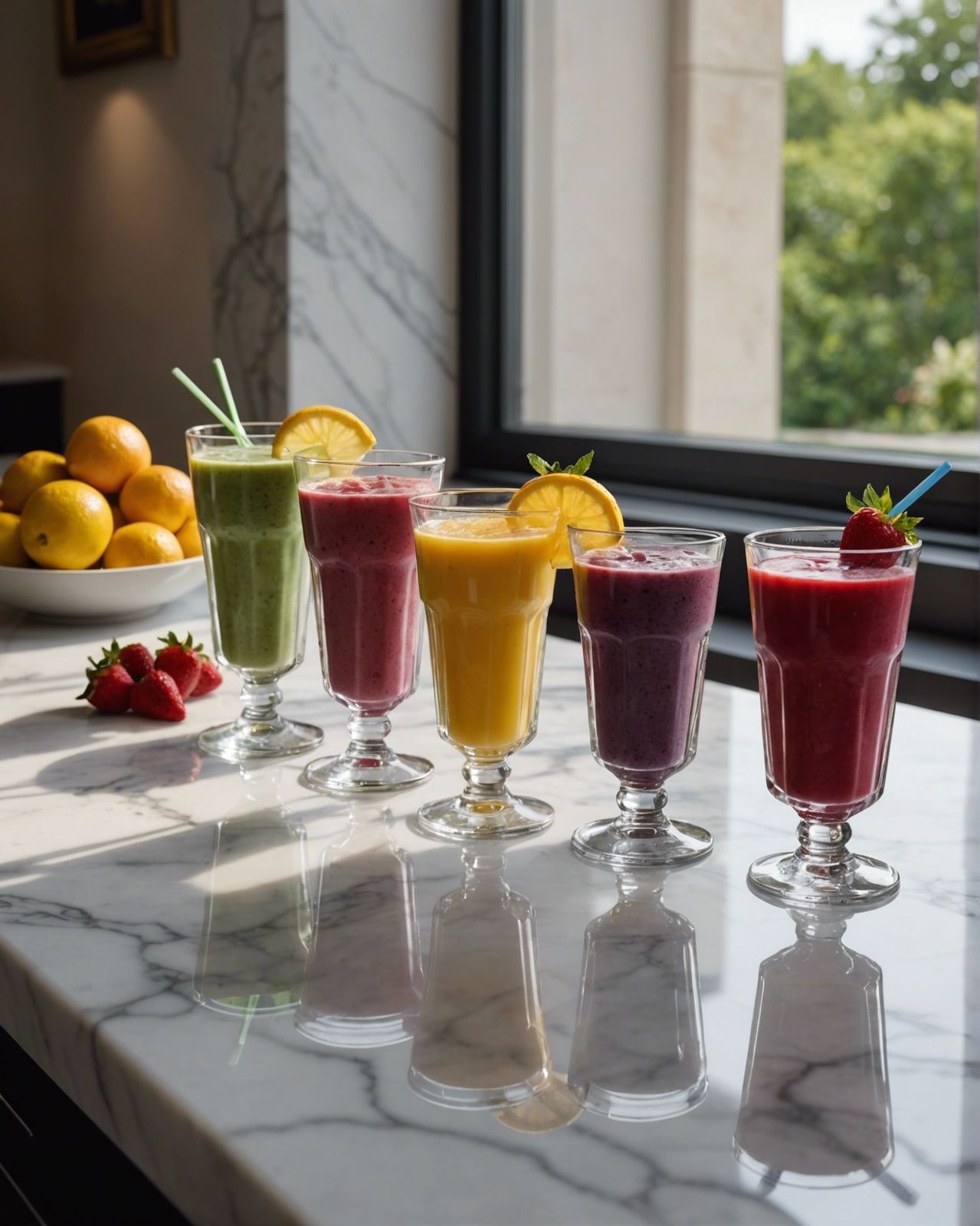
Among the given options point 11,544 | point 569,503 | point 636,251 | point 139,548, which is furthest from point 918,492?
point 636,251

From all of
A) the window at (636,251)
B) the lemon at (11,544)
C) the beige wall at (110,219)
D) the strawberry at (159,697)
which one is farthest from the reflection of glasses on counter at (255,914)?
the beige wall at (110,219)

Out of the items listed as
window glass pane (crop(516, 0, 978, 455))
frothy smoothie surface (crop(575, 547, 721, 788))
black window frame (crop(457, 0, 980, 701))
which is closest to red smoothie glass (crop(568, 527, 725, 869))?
frothy smoothie surface (crop(575, 547, 721, 788))

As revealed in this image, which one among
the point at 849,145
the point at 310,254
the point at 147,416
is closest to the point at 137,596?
the point at 310,254

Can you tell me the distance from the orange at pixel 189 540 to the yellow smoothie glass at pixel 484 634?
70 cm

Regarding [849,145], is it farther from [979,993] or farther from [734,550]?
[979,993]

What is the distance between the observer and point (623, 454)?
2717mm

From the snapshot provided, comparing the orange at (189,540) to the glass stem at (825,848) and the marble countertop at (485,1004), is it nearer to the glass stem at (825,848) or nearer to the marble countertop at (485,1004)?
the marble countertop at (485,1004)

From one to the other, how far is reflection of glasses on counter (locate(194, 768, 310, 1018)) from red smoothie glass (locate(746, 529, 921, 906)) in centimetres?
31

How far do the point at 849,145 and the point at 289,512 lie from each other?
16.0 m

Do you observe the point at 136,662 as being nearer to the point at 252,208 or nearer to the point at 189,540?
the point at 189,540

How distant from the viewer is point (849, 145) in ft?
51.8

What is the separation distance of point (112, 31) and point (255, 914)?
3.31 metres

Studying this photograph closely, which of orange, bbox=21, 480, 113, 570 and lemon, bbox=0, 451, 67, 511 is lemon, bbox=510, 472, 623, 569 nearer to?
orange, bbox=21, 480, 113, 570

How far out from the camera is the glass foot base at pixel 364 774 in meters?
1.11
